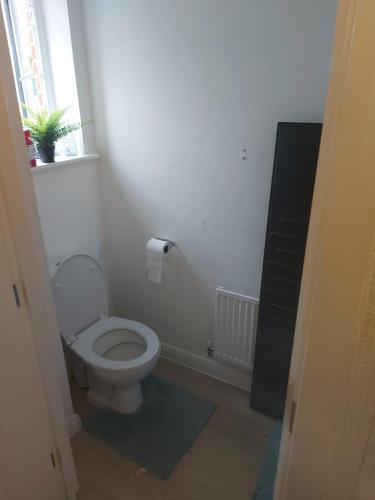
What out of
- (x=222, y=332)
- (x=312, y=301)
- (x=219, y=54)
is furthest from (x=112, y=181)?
(x=312, y=301)

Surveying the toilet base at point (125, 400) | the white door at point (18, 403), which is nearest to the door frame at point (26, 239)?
the white door at point (18, 403)

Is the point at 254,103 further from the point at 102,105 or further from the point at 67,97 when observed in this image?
the point at 67,97

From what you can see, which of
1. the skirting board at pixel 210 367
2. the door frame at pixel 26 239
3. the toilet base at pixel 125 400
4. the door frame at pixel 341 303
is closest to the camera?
the door frame at pixel 341 303

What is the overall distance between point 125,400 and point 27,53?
1.99 metres

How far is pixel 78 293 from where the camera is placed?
1.96 meters

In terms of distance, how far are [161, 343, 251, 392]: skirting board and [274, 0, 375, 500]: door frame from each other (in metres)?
1.43

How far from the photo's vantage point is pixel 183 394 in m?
2.12

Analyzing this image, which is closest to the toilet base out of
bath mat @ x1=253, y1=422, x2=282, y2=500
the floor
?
the floor

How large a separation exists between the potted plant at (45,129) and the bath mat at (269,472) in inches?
73.1

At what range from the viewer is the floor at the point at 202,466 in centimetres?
159

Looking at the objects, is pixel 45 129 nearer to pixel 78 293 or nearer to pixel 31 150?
pixel 31 150

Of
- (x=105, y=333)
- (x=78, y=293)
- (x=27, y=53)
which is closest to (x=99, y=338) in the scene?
A: (x=105, y=333)

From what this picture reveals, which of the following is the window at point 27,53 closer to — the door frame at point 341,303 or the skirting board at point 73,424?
the skirting board at point 73,424

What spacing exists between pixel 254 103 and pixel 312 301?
124cm
